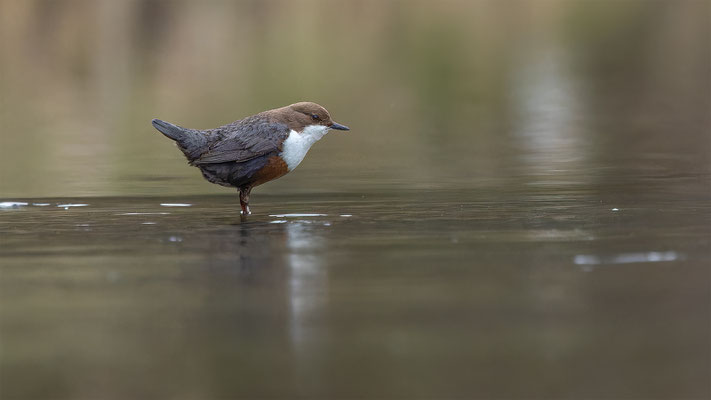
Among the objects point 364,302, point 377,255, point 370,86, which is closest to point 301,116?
point 377,255

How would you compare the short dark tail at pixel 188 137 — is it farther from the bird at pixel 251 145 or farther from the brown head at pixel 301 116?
the brown head at pixel 301 116

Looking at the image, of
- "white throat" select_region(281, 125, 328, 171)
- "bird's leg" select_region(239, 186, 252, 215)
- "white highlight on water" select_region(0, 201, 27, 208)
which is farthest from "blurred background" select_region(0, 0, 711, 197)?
"bird's leg" select_region(239, 186, 252, 215)

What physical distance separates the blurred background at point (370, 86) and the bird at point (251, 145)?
98 cm

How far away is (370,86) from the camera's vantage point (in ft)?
Result: 70.7

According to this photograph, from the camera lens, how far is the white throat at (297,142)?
842 cm

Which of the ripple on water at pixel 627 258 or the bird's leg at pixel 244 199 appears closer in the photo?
the ripple on water at pixel 627 258

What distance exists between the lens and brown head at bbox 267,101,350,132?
8.51m

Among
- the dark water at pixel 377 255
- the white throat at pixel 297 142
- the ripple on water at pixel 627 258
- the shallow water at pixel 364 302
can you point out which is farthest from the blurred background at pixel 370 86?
the ripple on water at pixel 627 258

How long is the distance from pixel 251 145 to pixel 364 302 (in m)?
3.54

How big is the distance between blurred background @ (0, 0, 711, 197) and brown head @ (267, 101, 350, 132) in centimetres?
94

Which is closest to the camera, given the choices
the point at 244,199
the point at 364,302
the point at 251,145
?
the point at 364,302

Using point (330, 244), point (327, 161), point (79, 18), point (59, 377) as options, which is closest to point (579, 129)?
point (327, 161)

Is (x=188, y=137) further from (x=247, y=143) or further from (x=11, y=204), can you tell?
(x=11, y=204)

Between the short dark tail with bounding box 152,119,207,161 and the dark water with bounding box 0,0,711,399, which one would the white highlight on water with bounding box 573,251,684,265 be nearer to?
the dark water with bounding box 0,0,711,399
